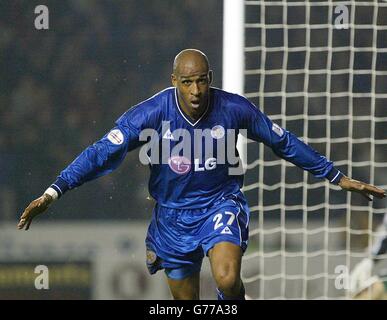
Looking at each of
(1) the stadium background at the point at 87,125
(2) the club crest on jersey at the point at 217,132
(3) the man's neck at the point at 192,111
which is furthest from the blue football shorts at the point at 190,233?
(1) the stadium background at the point at 87,125

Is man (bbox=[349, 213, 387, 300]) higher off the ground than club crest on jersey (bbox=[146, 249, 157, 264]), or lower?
lower

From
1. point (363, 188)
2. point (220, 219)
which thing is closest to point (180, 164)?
point (220, 219)

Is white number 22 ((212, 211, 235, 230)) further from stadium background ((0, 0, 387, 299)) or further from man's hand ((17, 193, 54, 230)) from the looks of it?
stadium background ((0, 0, 387, 299))

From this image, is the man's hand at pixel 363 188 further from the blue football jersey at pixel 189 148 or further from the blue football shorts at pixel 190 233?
the blue football shorts at pixel 190 233

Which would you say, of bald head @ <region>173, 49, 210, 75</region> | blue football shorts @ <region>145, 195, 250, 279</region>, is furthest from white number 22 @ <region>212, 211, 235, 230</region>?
bald head @ <region>173, 49, 210, 75</region>

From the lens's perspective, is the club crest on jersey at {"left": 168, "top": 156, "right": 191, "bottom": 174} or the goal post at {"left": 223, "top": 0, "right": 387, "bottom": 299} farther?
the goal post at {"left": 223, "top": 0, "right": 387, "bottom": 299}

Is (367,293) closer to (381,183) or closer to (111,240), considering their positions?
(381,183)

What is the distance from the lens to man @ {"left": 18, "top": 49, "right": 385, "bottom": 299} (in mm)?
4652

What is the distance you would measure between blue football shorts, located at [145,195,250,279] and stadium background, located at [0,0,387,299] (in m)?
0.83

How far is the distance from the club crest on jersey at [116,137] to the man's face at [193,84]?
0.31 metres

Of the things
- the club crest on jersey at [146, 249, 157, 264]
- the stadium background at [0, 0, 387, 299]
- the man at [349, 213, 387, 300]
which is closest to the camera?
the club crest on jersey at [146, 249, 157, 264]

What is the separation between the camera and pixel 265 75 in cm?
566

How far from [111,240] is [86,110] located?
74cm

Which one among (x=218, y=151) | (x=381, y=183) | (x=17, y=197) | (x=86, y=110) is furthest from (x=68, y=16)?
(x=381, y=183)
